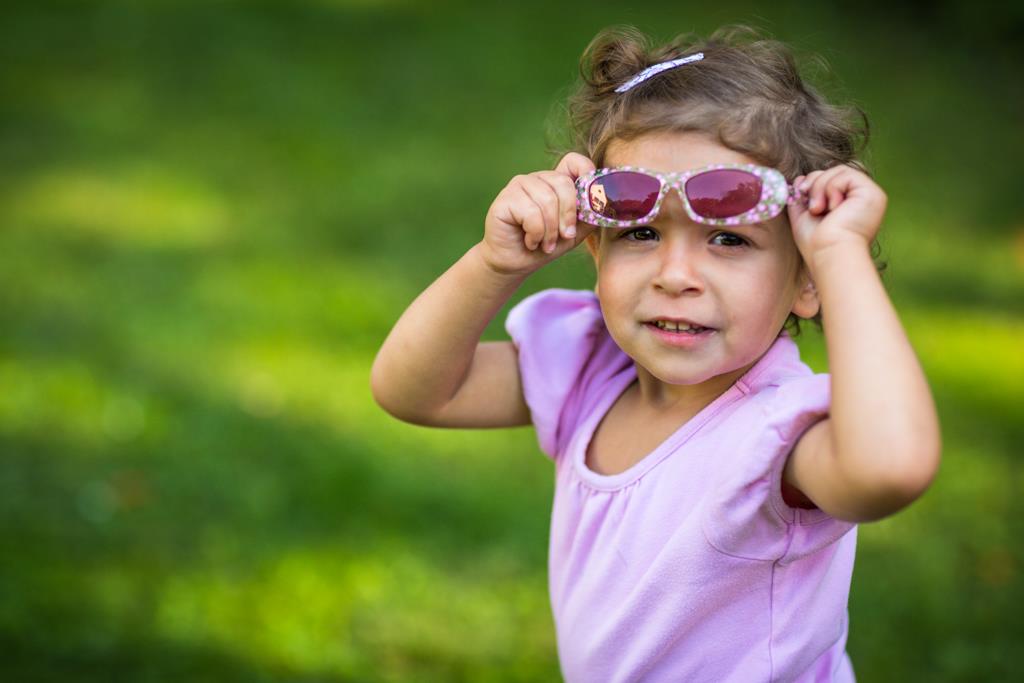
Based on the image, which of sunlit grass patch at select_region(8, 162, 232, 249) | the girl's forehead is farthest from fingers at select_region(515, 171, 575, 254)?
sunlit grass patch at select_region(8, 162, 232, 249)

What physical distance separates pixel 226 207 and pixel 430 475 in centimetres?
294

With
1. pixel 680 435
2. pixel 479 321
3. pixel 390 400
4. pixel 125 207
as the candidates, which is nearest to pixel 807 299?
pixel 680 435

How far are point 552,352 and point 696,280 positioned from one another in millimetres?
446

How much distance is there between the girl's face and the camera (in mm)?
1760

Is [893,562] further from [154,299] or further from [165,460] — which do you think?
[154,299]

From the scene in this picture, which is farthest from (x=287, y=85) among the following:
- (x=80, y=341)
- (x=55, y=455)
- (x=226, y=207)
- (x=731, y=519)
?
(x=731, y=519)

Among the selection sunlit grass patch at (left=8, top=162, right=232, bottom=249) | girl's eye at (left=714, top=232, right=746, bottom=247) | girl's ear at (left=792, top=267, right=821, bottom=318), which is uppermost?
sunlit grass patch at (left=8, top=162, right=232, bottom=249)

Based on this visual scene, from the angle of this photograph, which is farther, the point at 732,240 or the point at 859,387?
the point at 732,240

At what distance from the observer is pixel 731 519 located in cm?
170

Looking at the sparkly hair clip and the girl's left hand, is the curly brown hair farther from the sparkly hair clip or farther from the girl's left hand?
the girl's left hand

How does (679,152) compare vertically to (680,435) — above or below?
above

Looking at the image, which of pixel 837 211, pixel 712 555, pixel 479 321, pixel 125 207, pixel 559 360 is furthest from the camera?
pixel 125 207

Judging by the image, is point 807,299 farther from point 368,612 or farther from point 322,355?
point 322,355

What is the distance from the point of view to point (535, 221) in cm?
182
